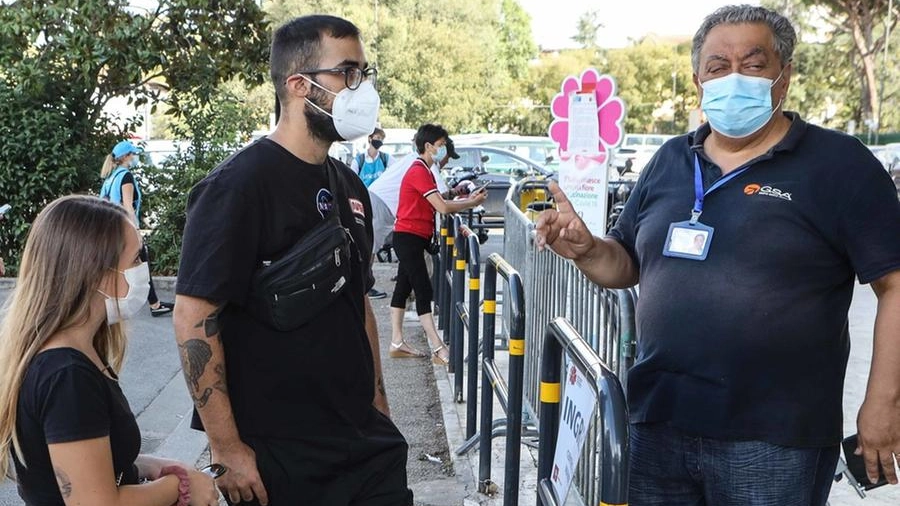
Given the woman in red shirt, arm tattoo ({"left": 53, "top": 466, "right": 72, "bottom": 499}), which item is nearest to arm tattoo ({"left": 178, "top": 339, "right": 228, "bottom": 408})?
arm tattoo ({"left": 53, "top": 466, "right": 72, "bottom": 499})

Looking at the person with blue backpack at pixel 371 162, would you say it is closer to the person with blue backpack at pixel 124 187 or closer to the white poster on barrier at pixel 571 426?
the person with blue backpack at pixel 124 187

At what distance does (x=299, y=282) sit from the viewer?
245 cm

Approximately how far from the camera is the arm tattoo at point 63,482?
79.8 inches

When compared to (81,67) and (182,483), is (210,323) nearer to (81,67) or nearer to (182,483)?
(182,483)

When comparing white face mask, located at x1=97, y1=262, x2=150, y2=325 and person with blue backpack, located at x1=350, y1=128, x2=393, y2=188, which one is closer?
white face mask, located at x1=97, y1=262, x2=150, y2=325

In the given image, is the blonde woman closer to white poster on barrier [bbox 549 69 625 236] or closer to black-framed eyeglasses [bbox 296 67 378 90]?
black-framed eyeglasses [bbox 296 67 378 90]

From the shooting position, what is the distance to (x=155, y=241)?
10500mm

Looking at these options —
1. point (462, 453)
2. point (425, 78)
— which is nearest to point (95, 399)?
point (462, 453)

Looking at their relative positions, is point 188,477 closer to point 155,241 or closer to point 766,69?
point 766,69

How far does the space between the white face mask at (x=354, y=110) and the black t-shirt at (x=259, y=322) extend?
14 centimetres

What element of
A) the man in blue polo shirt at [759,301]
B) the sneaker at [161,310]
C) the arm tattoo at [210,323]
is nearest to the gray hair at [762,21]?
the man in blue polo shirt at [759,301]

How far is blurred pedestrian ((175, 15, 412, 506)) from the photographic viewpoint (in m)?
2.39

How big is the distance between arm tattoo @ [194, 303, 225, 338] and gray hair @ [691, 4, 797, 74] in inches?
60.1

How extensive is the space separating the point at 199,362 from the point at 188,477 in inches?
11.3
